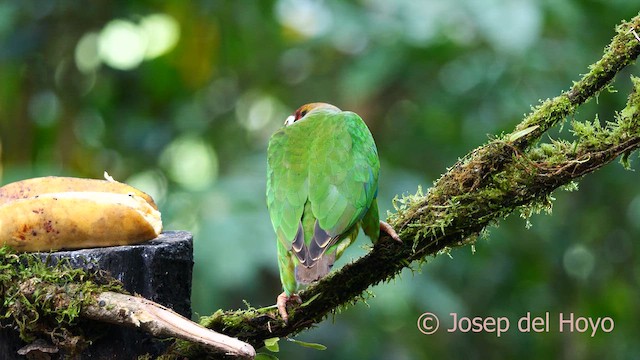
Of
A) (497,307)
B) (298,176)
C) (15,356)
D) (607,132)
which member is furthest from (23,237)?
(497,307)

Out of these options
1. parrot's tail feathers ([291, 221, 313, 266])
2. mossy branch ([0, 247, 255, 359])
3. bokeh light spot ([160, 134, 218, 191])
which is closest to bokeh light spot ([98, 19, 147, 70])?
bokeh light spot ([160, 134, 218, 191])

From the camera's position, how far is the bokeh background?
545 cm

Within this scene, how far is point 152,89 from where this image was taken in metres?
6.21

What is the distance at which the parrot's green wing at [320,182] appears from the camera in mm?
2617

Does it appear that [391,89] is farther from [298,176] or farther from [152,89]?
[298,176]

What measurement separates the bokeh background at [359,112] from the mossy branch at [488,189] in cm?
260

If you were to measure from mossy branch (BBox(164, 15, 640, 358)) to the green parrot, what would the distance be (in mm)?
86

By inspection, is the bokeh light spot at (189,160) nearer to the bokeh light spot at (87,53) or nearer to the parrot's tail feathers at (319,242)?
the bokeh light spot at (87,53)

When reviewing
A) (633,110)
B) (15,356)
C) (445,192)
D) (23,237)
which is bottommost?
(15,356)

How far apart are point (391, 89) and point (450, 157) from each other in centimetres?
66

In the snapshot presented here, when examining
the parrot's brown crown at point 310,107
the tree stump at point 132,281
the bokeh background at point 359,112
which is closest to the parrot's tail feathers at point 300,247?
the tree stump at point 132,281

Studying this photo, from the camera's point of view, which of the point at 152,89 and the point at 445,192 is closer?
the point at 445,192

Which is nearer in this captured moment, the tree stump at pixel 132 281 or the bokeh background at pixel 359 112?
the tree stump at pixel 132 281

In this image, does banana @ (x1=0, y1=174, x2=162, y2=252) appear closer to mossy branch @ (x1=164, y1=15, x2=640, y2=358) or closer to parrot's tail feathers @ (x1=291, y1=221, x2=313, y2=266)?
mossy branch @ (x1=164, y1=15, x2=640, y2=358)
